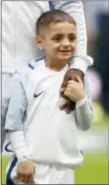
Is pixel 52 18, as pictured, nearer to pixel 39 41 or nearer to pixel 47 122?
pixel 39 41

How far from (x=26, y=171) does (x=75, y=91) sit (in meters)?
0.18

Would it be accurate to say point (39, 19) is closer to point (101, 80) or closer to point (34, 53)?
point (34, 53)

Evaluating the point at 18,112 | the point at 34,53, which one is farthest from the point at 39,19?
the point at 18,112

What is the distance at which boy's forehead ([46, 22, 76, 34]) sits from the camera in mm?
708

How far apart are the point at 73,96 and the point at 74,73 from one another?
0.15 feet

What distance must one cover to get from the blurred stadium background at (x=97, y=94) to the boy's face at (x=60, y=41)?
0.06m

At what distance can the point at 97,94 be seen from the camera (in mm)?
792

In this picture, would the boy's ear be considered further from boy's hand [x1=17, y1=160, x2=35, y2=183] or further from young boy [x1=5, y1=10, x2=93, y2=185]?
boy's hand [x1=17, y1=160, x2=35, y2=183]

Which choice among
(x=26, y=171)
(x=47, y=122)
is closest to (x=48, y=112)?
(x=47, y=122)

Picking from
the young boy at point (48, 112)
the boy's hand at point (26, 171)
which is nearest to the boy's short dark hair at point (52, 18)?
the young boy at point (48, 112)

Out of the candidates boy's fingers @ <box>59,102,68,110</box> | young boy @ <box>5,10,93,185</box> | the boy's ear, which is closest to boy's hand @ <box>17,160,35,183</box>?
young boy @ <box>5,10,93,185</box>

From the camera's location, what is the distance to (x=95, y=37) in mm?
791

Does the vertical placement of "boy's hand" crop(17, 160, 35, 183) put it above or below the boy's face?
below

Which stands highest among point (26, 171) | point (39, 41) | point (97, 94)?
point (39, 41)
